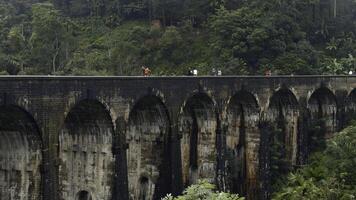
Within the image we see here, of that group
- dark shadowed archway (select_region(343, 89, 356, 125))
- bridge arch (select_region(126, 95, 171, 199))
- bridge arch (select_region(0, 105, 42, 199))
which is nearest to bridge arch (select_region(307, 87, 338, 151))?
dark shadowed archway (select_region(343, 89, 356, 125))

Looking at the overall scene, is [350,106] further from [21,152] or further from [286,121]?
[21,152]

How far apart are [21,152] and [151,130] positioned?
7.64 m

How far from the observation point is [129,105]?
20.2 metres

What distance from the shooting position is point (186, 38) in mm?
54688

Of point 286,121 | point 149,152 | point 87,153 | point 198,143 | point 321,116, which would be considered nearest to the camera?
point 87,153

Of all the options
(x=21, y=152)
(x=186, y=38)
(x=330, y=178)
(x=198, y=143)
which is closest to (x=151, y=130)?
(x=198, y=143)

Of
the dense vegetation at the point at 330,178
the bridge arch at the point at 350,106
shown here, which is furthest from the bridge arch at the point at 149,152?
the bridge arch at the point at 350,106

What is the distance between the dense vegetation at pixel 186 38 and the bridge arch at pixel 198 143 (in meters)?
A: 20.2

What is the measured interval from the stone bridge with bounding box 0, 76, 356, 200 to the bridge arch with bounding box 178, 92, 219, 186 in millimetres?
51

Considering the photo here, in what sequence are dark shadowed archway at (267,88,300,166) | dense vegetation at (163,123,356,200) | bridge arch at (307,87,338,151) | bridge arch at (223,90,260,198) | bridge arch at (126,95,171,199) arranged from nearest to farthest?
bridge arch at (126,95,171,199), dense vegetation at (163,123,356,200), bridge arch at (223,90,260,198), dark shadowed archway at (267,88,300,166), bridge arch at (307,87,338,151)

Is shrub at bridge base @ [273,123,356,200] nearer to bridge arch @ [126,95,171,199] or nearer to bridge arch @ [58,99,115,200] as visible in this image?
bridge arch @ [126,95,171,199]

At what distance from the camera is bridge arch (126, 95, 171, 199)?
2297 cm

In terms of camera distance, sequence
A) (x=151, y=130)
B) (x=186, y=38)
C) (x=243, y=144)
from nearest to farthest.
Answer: (x=151, y=130)
(x=243, y=144)
(x=186, y=38)

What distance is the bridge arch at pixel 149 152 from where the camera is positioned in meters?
23.0
